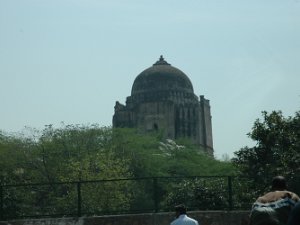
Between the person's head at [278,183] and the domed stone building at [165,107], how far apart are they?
59292 millimetres

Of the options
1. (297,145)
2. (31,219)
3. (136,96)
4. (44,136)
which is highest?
(136,96)

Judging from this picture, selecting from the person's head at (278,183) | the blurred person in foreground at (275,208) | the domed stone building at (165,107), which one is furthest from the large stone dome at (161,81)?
the blurred person in foreground at (275,208)

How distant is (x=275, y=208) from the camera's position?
7.52m

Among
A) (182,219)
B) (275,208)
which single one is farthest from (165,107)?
(275,208)

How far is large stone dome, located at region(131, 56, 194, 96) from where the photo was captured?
69.3m

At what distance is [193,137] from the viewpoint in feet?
231

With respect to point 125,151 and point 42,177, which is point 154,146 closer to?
point 125,151

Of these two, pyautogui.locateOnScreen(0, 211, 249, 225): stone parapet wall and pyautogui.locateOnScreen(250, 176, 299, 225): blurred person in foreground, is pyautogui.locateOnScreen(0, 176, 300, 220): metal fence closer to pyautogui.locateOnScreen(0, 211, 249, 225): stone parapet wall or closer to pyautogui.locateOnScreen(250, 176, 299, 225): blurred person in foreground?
pyautogui.locateOnScreen(0, 211, 249, 225): stone parapet wall

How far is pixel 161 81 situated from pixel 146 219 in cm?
5470

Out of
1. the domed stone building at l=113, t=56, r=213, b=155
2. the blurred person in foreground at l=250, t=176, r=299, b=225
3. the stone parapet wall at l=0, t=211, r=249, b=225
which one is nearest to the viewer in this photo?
the blurred person in foreground at l=250, t=176, r=299, b=225

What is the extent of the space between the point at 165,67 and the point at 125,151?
29.0m

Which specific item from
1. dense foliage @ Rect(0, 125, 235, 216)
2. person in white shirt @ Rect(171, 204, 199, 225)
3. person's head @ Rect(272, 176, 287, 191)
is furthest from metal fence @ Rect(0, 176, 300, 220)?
person's head @ Rect(272, 176, 287, 191)

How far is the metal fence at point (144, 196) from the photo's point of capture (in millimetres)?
15703

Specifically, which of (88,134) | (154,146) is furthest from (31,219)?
(154,146)
